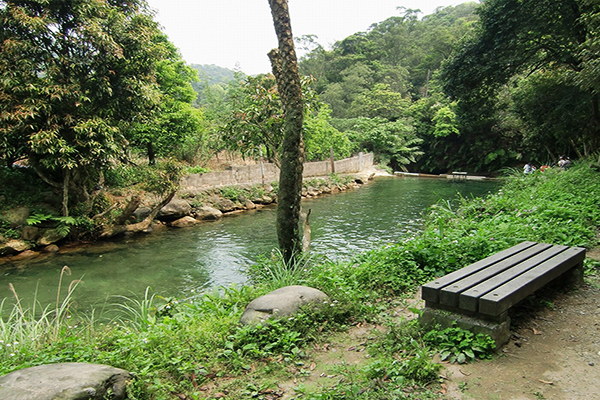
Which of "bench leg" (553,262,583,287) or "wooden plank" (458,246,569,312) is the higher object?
"wooden plank" (458,246,569,312)

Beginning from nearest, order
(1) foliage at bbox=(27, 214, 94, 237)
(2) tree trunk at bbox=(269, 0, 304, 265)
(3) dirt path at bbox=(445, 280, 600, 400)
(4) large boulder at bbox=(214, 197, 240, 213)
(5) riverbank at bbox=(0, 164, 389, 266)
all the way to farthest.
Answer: (3) dirt path at bbox=(445, 280, 600, 400) → (2) tree trunk at bbox=(269, 0, 304, 265) → (5) riverbank at bbox=(0, 164, 389, 266) → (1) foliage at bbox=(27, 214, 94, 237) → (4) large boulder at bbox=(214, 197, 240, 213)

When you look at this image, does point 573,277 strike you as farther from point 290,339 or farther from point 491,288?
point 290,339

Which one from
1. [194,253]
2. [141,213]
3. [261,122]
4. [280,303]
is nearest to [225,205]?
[141,213]

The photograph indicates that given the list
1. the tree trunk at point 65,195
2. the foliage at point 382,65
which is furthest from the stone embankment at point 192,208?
the foliage at point 382,65

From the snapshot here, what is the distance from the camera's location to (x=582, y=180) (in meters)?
8.56

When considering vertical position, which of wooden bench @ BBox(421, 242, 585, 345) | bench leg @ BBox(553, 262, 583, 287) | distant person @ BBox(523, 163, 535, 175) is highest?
distant person @ BBox(523, 163, 535, 175)

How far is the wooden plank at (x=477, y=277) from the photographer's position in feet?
9.21

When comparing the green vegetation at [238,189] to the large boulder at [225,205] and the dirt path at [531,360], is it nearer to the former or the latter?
the dirt path at [531,360]

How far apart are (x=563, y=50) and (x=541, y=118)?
402 centimetres

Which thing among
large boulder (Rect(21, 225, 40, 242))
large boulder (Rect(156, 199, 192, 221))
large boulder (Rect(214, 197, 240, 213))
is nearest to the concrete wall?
large boulder (Rect(214, 197, 240, 213))

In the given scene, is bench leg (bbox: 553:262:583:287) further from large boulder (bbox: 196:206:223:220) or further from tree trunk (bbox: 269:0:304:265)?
large boulder (bbox: 196:206:223:220)

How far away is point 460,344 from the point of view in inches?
106

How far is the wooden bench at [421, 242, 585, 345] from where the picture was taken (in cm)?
267

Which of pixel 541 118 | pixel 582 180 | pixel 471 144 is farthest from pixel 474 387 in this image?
pixel 471 144
